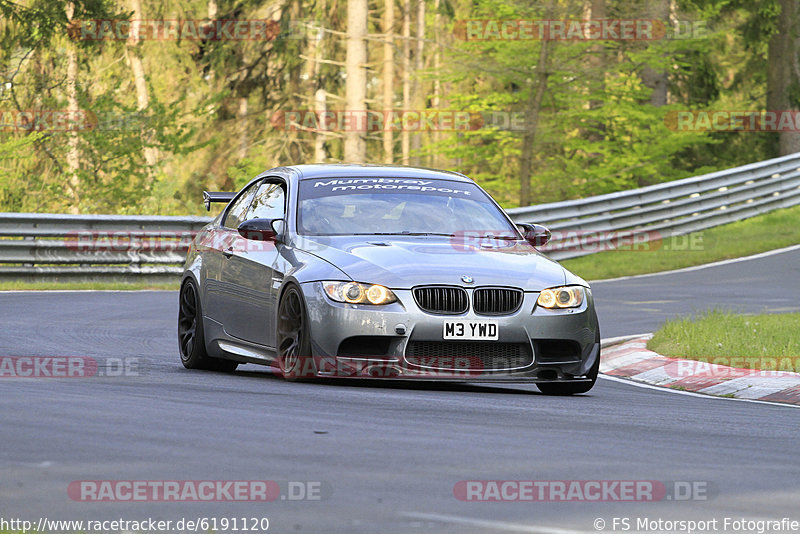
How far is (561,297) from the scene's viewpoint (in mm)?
9445

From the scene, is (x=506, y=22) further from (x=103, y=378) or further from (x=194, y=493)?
(x=194, y=493)

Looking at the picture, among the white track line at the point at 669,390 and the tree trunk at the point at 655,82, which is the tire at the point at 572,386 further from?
the tree trunk at the point at 655,82

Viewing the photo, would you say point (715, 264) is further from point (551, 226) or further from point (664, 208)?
point (664, 208)

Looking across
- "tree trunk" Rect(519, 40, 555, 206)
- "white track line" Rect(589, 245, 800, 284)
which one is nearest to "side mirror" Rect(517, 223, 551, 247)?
"white track line" Rect(589, 245, 800, 284)

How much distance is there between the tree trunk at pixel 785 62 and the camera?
3831 cm

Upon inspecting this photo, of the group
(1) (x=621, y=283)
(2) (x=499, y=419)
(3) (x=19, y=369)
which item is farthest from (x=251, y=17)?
(2) (x=499, y=419)

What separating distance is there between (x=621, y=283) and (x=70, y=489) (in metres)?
16.5

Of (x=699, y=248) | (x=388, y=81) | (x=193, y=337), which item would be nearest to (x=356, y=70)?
(x=699, y=248)

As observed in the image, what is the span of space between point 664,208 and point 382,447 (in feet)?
67.5

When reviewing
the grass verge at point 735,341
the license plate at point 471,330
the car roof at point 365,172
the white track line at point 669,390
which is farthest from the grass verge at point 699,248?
the license plate at point 471,330

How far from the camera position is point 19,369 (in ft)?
33.6

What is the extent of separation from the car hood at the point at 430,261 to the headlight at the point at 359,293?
46 mm

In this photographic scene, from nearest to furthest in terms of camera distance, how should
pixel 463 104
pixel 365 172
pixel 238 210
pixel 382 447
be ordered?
pixel 382 447 < pixel 365 172 < pixel 238 210 < pixel 463 104

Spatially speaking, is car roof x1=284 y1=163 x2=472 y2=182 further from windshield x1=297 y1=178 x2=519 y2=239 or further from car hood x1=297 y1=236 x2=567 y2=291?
car hood x1=297 y1=236 x2=567 y2=291
